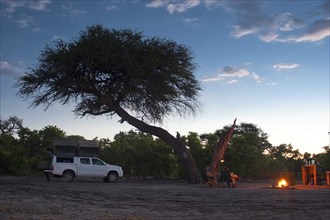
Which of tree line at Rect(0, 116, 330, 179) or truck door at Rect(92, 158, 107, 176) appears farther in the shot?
tree line at Rect(0, 116, 330, 179)

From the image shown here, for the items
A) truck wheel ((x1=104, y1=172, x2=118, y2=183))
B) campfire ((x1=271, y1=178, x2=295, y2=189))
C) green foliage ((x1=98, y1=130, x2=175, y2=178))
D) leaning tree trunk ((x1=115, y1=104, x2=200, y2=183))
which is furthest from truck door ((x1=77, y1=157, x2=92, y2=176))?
campfire ((x1=271, y1=178, x2=295, y2=189))

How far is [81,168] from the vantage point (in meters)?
30.4

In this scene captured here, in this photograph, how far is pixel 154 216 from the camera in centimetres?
1080

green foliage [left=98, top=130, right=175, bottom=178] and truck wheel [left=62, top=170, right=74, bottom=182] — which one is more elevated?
green foliage [left=98, top=130, right=175, bottom=178]

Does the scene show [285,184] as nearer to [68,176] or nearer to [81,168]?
[81,168]

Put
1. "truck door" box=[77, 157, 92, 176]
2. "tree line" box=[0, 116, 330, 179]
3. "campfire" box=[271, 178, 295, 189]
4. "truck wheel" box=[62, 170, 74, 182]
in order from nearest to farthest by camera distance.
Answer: "campfire" box=[271, 178, 295, 189], "truck wheel" box=[62, 170, 74, 182], "truck door" box=[77, 157, 92, 176], "tree line" box=[0, 116, 330, 179]

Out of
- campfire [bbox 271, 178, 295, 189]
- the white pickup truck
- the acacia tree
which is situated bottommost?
campfire [bbox 271, 178, 295, 189]

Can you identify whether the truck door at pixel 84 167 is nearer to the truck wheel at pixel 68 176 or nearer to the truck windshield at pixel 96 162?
the truck windshield at pixel 96 162

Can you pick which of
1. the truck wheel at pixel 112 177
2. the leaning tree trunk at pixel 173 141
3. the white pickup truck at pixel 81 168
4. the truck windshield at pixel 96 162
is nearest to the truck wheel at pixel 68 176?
the white pickup truck at pixel 81 168

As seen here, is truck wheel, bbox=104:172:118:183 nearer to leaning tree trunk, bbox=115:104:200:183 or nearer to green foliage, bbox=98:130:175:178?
leaning tree trunk, bbox=115:104:200:183

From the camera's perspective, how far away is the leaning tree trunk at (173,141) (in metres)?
32.0

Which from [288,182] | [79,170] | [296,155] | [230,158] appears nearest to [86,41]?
[79,170]

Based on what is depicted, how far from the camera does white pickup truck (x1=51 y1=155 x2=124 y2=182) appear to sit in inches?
1180

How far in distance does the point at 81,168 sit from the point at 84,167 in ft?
0.73
